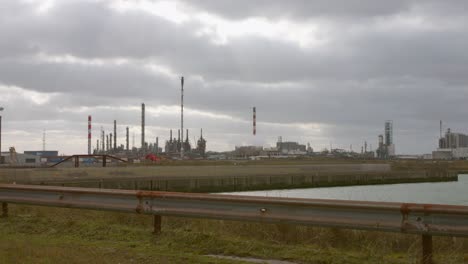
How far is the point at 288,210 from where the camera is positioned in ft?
28.6

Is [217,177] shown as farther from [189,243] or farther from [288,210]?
[288,210]

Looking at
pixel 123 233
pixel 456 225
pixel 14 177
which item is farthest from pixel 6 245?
pixel 14 177

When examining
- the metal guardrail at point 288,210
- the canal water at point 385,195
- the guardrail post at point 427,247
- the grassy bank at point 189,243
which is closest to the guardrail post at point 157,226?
the metal guardrail at point 288,210

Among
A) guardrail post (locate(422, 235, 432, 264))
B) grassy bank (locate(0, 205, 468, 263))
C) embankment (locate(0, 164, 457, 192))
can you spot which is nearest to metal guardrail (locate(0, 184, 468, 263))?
guardrail post (locate(422, 235, 432, 264))

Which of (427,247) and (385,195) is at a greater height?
(427,247)

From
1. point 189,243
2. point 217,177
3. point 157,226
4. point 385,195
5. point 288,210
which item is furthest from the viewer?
point 217,177

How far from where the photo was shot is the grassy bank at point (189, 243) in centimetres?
792

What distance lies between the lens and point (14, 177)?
4397 cm

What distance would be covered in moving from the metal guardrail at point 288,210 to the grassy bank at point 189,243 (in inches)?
17.0

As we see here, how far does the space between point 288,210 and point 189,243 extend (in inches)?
73.9

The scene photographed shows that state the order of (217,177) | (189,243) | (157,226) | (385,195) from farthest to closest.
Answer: (217,177)
(385,195)
(157,226)
(189,243)

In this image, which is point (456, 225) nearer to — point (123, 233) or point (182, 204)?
point (182, 204)

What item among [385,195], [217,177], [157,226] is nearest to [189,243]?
[157,226]

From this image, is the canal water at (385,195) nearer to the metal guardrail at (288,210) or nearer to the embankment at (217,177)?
the embankment at (217,177)
